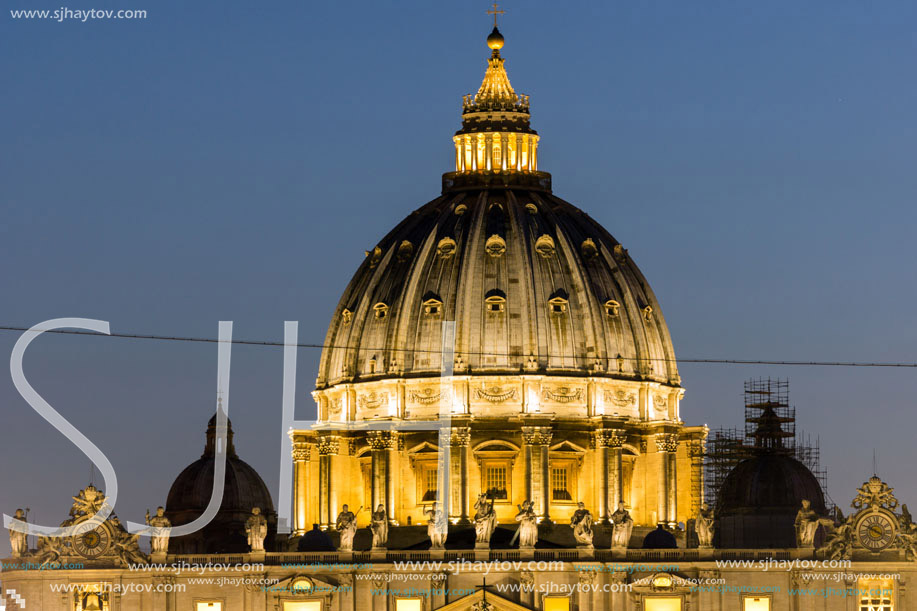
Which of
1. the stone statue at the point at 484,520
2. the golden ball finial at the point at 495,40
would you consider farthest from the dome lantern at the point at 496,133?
the stone statue at the point at 484,520

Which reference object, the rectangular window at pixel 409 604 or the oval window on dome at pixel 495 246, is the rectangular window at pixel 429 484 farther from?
the rectangular window at pixel 409 604

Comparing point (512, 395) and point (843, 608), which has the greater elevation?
point (512, 395)

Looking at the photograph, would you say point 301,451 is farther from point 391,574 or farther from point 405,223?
point 391,574

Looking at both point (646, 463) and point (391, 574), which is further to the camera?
point (646, 463)

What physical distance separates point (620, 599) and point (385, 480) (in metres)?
24.3

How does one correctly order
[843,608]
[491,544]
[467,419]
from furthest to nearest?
1. [467,419]
2. [491,544]
3. [843,608]

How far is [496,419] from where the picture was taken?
159625mm

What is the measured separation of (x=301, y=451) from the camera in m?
166

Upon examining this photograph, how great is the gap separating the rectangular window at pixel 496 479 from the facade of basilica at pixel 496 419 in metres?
0.12

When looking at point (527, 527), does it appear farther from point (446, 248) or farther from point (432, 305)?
point (446, 248)

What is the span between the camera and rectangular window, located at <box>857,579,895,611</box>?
139250mm

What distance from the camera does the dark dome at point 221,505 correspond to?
17175 cm

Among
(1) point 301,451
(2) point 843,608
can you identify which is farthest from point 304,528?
(2) point 843,608

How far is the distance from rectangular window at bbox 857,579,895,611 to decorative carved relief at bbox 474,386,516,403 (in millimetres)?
28524
